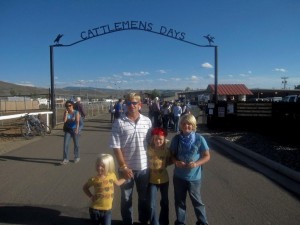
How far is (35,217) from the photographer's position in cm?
524

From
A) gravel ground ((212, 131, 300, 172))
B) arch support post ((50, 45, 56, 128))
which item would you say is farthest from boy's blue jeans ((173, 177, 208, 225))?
arch support post ((50, 45, 56, 128))

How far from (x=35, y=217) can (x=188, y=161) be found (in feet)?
7.45

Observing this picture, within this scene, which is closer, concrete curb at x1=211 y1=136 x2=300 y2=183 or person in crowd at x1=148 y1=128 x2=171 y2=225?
person in crowd at x1=148 y1=128 x2=171 y2=225

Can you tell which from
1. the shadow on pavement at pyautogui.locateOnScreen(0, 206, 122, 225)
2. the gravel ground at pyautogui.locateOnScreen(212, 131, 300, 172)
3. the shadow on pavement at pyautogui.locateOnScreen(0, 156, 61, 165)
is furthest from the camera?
the shadow on pavement at pyautogui.locateOnScreen(0, 156, 61, 165)

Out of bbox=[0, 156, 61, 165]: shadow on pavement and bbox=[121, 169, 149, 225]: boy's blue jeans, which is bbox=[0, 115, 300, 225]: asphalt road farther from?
bbox=[121, 169, 149, 225]: boy's blue jeans

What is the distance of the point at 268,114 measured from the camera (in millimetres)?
17391

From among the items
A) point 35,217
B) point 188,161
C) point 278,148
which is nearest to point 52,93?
point 278,148

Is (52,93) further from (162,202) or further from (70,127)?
(162,202)

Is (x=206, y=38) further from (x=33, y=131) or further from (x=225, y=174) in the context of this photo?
(x=225, y=174)

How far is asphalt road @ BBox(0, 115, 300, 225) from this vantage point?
5.23 meters

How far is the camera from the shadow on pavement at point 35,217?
5043 millimetres

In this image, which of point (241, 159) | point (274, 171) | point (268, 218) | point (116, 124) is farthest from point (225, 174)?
point (116, 124)

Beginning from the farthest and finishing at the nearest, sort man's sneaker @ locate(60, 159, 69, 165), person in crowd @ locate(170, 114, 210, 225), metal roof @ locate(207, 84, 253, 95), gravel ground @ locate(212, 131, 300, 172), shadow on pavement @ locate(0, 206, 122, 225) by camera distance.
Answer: metal roof @ locate(207, 84, 253, 95) < man's sneaker @ locate(60, 159, 69, 165) < gravel ground @ locate(212, 131, 300, 172) < shadow on pavement @ locate(0, 206, 122, 225) < person in crowd @ locate(170, 114, 210, 225)

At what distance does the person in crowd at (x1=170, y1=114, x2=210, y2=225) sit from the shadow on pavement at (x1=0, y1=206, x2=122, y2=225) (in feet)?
3.16
